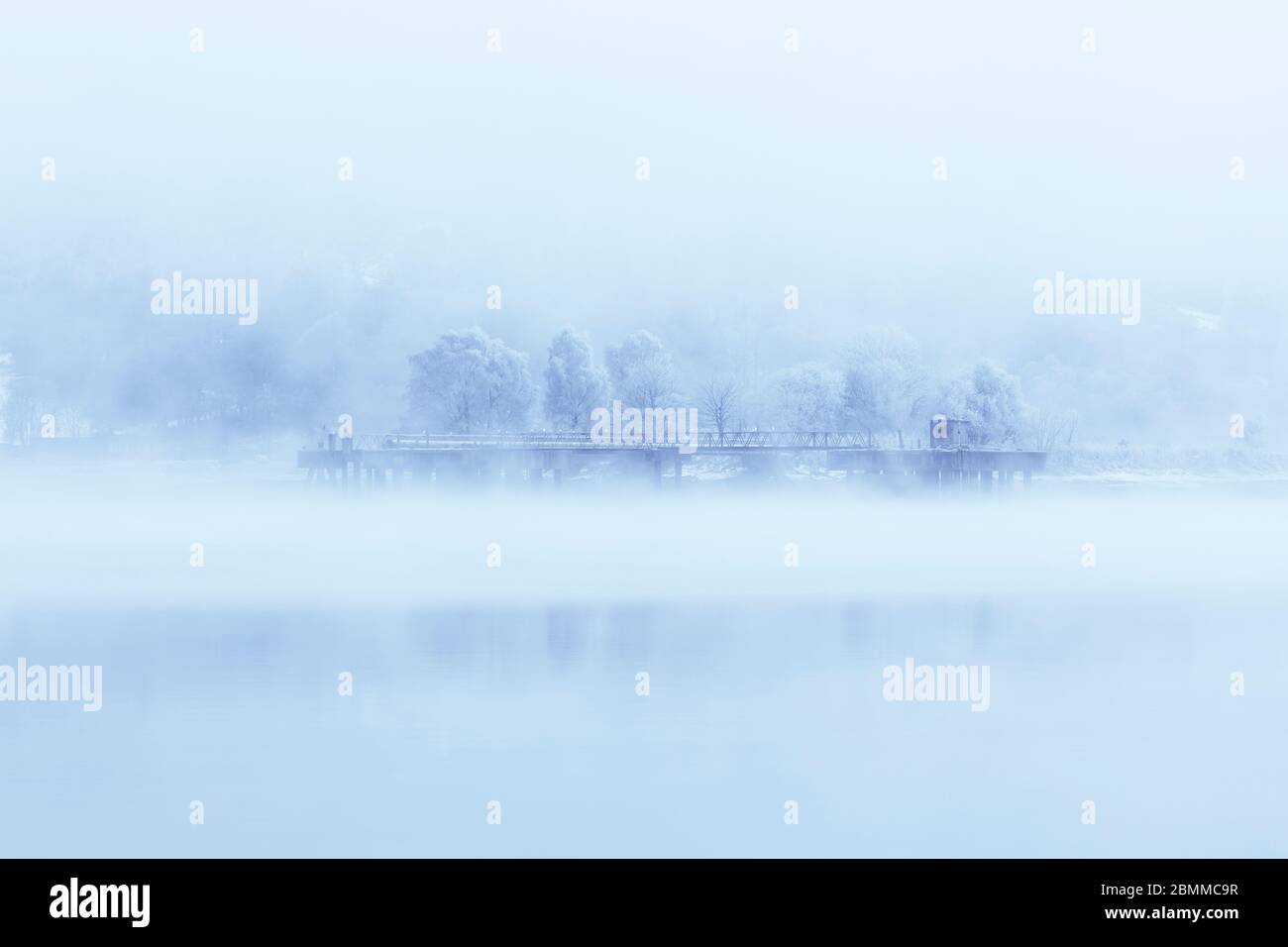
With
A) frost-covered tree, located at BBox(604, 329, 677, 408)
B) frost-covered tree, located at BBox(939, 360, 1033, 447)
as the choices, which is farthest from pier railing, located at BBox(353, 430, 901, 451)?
frost-covered tree, located at BBox(604, 329, 677, 408)

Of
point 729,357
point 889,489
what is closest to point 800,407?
point 729,357

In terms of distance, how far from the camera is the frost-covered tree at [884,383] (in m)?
65.7

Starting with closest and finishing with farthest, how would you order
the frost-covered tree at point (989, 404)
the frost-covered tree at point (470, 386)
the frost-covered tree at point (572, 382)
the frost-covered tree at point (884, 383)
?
1. the frost-covered tree at point (989, 404)
2. the frost-covered tree at point (470, 386)
3. the frost-covered tree at point (884, 383)
4. the frost-covered tree at point (572, 382)

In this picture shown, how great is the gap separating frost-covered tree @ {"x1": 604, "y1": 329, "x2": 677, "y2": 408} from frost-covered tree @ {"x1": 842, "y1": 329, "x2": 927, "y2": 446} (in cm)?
757

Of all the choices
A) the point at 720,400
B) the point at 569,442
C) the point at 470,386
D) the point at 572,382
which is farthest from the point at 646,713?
the point at 720,400

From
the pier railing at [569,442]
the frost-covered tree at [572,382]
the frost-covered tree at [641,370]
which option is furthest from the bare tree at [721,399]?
the pier railing at [569,442]

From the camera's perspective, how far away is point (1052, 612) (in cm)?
1911

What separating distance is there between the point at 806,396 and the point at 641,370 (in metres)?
7.09

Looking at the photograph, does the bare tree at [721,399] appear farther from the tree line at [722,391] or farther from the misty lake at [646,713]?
the misty lake at [646,713]

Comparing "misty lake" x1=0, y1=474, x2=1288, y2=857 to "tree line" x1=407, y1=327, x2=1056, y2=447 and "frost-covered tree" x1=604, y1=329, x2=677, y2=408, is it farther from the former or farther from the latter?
"frost-covered tree" x1=604, y1=329, x2=677, y2=408

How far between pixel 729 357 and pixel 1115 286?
63.6 ft

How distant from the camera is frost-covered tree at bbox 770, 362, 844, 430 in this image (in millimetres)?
68625

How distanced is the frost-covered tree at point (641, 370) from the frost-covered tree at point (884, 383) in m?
7.57
